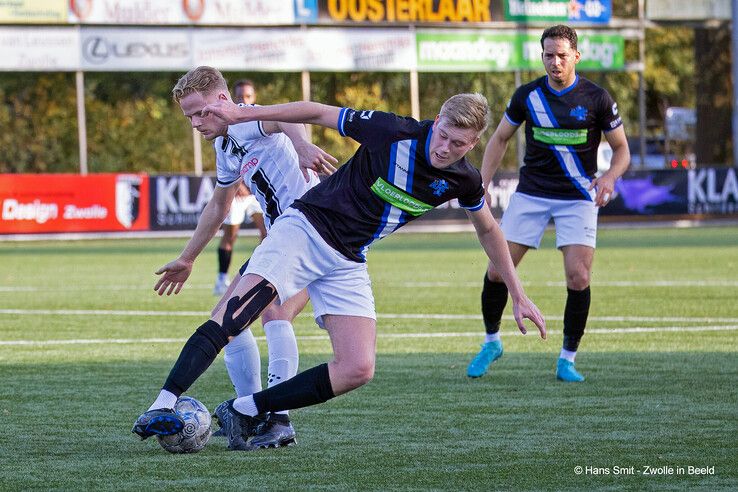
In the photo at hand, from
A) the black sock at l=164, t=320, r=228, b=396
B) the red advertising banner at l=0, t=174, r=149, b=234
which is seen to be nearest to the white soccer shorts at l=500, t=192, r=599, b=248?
the black sock at l=164, t=320, r=228, b=396

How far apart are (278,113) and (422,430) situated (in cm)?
185

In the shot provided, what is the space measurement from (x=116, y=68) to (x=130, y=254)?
999 centimetres

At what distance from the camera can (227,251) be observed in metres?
16.9

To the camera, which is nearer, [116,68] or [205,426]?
[205,426]

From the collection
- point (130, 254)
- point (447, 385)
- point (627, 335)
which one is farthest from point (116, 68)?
point (447, 385)

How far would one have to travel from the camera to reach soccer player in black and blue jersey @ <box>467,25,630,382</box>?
969 centimetres

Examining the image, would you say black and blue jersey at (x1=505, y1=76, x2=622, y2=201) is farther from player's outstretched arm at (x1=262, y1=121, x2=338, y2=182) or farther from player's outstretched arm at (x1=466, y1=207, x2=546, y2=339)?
player's outstretched arm at (x1=262, y1=121, x2=338, y2=182)

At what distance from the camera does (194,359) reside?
6.47m

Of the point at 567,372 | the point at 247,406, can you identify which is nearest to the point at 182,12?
the point at 567,372

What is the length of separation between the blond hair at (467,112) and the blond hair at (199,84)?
1.10m

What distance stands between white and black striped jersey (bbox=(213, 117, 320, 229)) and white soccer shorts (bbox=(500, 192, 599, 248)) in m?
2.74

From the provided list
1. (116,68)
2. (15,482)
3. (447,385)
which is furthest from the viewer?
(116,68)

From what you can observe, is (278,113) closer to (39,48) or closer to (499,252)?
(499,252)

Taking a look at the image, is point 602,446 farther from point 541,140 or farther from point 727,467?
point 541,140
